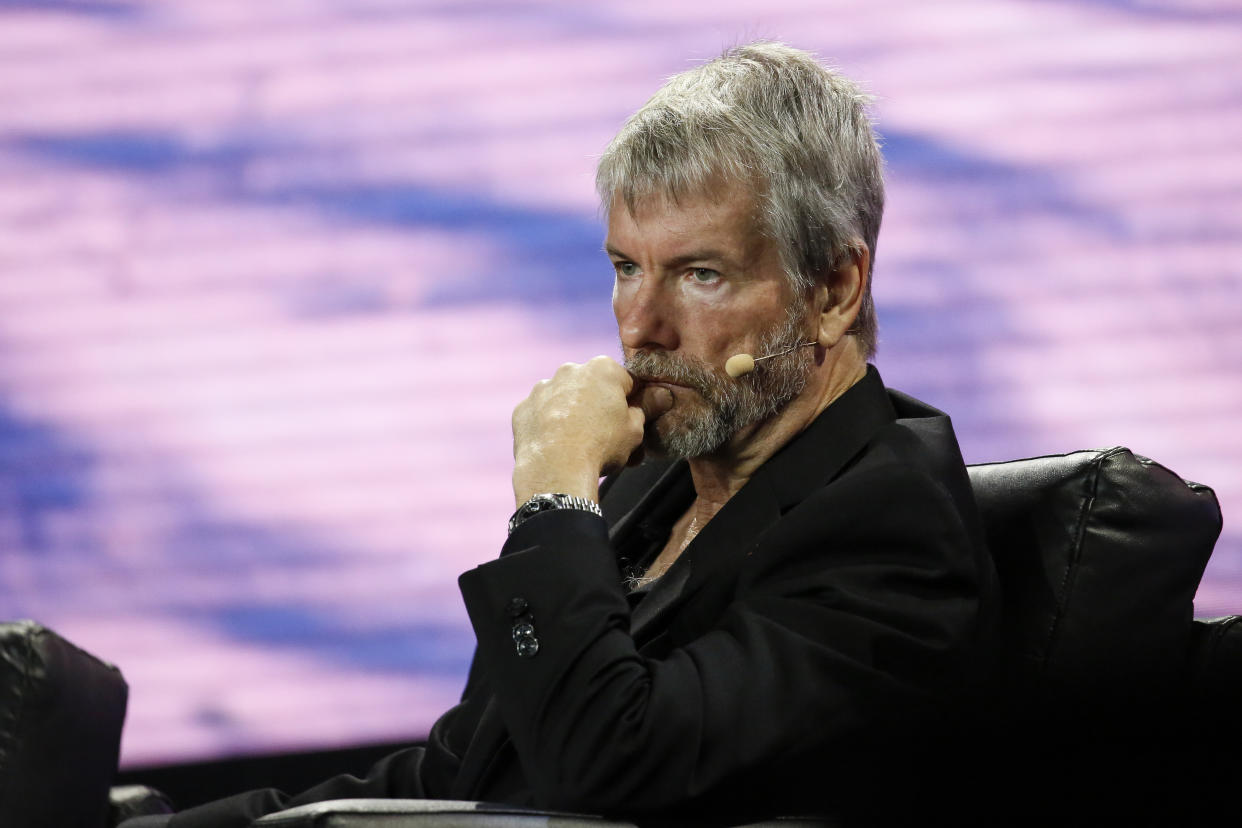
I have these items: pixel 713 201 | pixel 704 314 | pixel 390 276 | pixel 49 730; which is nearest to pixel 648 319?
pixel 704 314

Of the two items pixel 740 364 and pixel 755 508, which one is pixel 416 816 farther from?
pixel 740 364

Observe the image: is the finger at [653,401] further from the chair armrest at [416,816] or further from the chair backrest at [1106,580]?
the chair armrest at [416,816]

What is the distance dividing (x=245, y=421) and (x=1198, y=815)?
2.58 metres

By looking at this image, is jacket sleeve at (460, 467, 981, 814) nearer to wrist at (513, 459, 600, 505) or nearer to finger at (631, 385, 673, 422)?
wrist at (513, 459, 600, 505)

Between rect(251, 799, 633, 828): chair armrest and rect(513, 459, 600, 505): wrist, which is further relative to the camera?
rect(513, 459, 600, 505): wrist

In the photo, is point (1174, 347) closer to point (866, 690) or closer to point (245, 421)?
point (866, 690)

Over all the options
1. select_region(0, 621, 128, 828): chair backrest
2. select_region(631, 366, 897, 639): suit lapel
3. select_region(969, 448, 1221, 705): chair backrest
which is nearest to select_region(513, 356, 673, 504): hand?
select_region(631, 366, 897, 639): suit lapel

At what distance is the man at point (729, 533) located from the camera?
151 cm

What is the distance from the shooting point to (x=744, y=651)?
61.6 inches

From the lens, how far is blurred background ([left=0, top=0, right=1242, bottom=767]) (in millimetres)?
3230

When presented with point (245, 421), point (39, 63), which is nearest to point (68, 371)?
point (245, 421)

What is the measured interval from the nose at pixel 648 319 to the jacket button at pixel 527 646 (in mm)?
491

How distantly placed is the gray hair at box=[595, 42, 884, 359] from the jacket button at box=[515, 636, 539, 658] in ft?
2.03

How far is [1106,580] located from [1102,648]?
81mm
